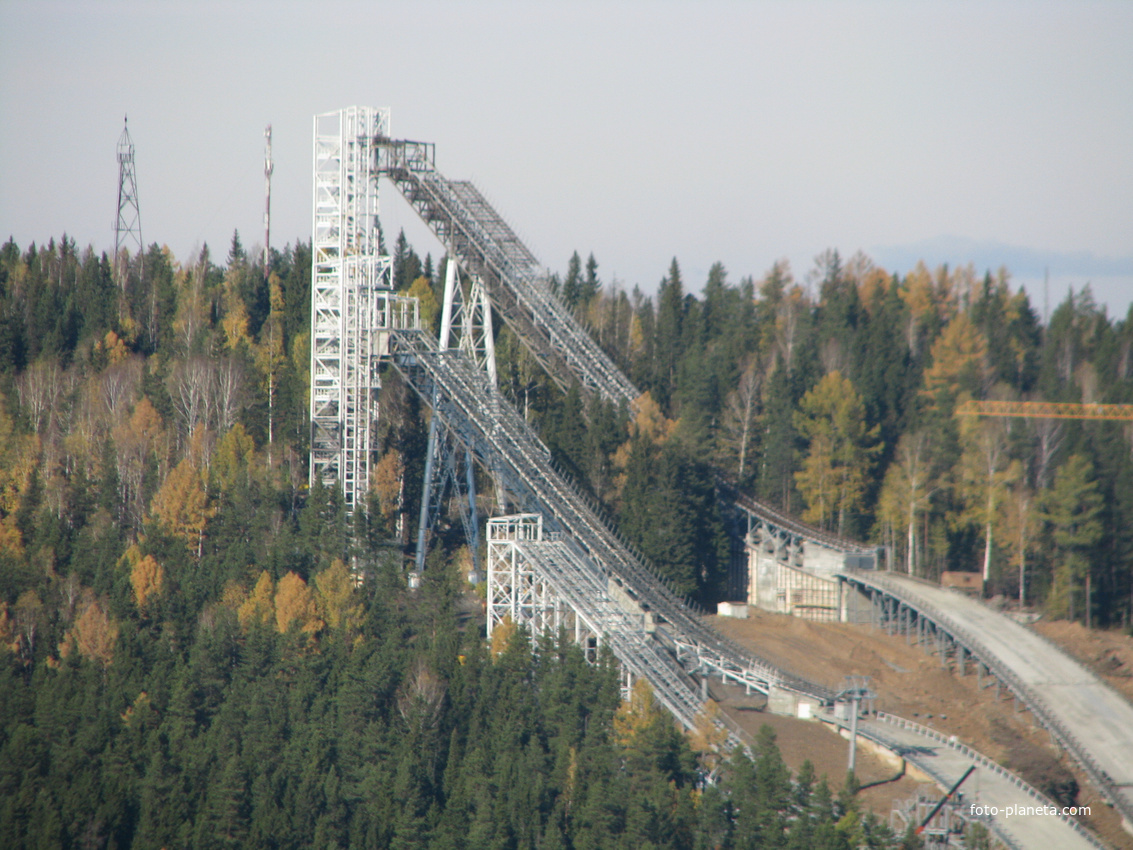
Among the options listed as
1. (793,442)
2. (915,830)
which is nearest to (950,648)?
(793,442)

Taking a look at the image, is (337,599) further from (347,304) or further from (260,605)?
(347,304)

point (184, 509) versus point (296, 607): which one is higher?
point (184, 509)

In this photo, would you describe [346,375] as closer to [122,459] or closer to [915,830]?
[122,459]

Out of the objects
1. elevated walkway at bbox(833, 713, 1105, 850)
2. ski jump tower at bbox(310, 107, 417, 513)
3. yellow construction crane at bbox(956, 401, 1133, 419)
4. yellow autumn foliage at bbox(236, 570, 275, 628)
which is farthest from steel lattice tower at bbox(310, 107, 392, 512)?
yellow construction crane at bbox(956, 401, 1133, 419)

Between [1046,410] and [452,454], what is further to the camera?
[1046,410]

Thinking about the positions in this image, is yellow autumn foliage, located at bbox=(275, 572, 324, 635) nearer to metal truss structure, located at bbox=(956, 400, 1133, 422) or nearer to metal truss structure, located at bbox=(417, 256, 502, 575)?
metal truss structure, located at bbox=(417, 256, 502, 575)

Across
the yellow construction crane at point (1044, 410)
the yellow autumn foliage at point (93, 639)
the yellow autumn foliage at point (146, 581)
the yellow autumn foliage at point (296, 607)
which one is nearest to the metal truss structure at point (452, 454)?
the yellow autumn foliage at point (296, 607)

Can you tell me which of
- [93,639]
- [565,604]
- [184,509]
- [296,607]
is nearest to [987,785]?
[565,604]
